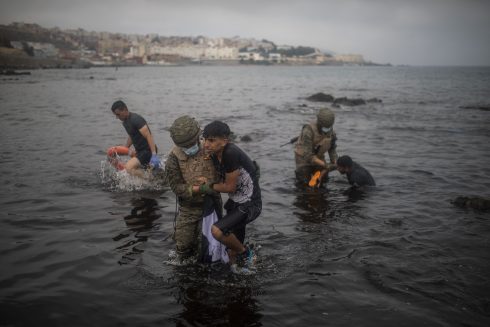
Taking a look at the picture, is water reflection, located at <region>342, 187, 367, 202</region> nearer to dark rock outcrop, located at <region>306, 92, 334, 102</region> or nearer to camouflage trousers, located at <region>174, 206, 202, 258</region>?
camouflage trousers, located at <region>174, 206, 202, 258</region>

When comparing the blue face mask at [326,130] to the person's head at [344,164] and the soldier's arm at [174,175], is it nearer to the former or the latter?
the person's head at [344,164]

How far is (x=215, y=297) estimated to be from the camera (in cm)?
499

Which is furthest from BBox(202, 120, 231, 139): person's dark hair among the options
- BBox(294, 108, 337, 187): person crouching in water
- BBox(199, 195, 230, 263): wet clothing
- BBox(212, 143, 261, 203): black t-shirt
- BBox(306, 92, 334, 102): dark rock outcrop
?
BBox(306, 92, 334, 102): dark rock outcrop

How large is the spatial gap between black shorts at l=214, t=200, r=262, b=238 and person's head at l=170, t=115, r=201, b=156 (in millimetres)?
1007

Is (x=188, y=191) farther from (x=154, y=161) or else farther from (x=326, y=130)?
(x=326, y=130)

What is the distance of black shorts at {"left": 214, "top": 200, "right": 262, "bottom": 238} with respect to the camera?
16.4 feet

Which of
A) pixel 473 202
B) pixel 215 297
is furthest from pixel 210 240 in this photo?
pixel 473 202

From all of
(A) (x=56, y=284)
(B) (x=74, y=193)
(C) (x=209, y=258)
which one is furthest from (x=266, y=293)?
(B) (x=74, y=193)

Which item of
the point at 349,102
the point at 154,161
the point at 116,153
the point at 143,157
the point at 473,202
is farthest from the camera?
the point at 349,102

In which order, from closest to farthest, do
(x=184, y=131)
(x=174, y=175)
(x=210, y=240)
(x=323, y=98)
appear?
(x=184, y=131)
(x=174, y=175)
(x=210, y=240)
(x=323, y=98)

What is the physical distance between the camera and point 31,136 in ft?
53.1

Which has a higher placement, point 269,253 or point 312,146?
point 312,146

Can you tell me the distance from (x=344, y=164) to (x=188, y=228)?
5419 mm

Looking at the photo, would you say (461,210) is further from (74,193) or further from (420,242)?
(74,193)
